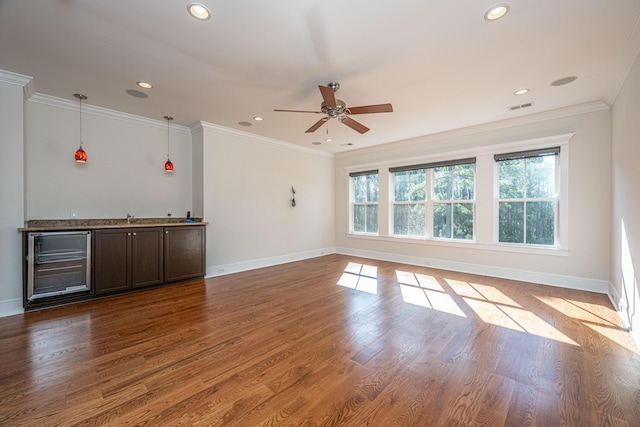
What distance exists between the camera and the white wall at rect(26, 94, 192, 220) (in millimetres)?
3742

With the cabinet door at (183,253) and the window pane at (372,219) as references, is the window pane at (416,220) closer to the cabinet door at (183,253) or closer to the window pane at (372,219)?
the window pane at (372,219)

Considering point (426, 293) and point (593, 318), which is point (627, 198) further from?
point (426, 293)

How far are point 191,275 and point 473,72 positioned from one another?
511 centimetres

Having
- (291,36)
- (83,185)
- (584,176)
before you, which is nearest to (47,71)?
(83,185)

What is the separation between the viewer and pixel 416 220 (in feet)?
19.6

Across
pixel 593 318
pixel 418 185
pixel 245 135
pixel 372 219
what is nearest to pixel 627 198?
pixel 593 318

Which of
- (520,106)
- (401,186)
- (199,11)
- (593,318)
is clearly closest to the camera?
(199,11)

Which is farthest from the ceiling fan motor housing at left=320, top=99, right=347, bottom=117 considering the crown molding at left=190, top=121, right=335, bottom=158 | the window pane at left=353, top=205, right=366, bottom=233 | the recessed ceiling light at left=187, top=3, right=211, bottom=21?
the window pane at left=353, top=205, right=366, bottom=233

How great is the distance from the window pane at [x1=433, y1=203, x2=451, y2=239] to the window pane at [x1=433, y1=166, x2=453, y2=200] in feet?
0.63

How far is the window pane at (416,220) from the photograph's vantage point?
588 cm

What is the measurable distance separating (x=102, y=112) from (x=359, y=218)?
576cm

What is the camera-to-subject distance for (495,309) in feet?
10.7

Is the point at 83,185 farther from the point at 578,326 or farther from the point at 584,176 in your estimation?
the point at 584,176

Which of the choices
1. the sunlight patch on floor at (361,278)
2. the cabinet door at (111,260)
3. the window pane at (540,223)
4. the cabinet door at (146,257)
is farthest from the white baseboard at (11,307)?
the window pane at (540,223)
